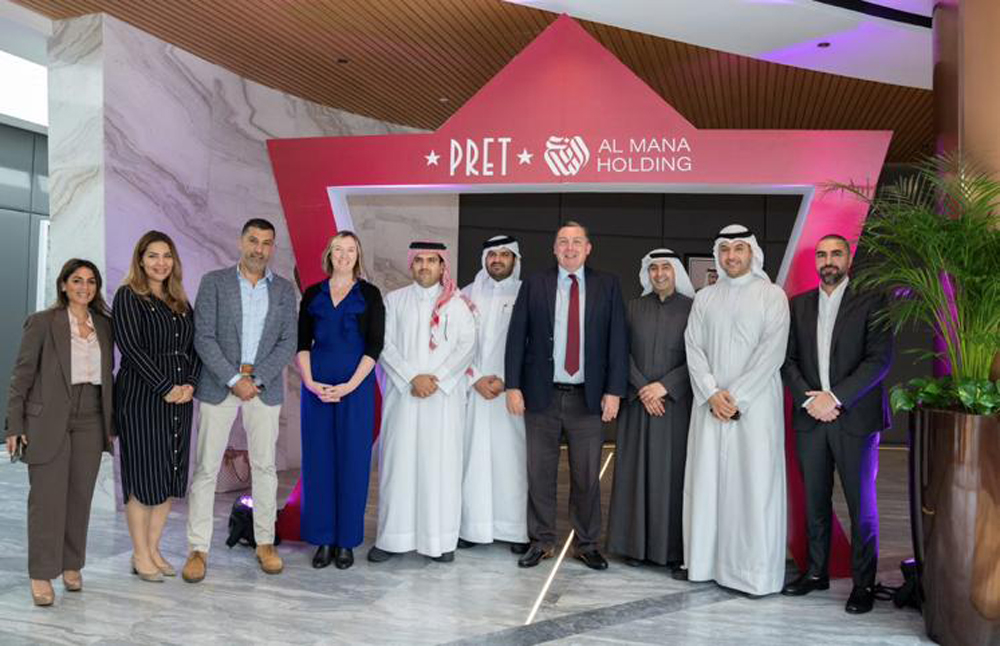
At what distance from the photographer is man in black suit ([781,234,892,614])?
142 inches

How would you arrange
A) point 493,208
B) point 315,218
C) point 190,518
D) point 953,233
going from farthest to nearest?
point 493,208
point 315,218
point 190,518
point 953,233

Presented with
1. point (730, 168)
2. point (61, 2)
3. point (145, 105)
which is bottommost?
point (730, 168)

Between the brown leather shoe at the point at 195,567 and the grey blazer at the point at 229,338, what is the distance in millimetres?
732

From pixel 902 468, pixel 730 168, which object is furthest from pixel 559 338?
pixel 902 468

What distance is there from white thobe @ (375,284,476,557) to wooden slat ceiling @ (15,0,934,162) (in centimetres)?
212

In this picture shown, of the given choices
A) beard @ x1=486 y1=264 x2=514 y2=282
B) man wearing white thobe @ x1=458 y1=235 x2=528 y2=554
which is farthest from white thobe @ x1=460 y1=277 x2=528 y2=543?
beard @ x1=486 y1=264 x2=514 y2=282

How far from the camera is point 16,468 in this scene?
260 inches

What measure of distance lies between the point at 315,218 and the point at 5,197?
16.9 ft

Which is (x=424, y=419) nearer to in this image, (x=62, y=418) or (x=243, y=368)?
(x=243, y=368)

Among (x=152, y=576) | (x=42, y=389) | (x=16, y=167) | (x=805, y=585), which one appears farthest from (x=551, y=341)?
(x=16, y=167)

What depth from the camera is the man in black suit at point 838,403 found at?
142 inches

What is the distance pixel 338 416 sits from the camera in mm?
3959

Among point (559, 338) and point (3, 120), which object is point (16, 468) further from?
point (559, 338)

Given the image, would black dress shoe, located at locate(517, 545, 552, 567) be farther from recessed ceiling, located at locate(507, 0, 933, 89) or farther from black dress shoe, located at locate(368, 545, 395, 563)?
recessed ceiling, located at locate(507, 0, 933, 89)
